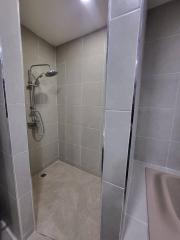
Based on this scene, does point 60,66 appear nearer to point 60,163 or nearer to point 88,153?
point 88,153

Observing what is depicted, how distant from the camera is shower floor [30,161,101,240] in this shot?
41.8 inches

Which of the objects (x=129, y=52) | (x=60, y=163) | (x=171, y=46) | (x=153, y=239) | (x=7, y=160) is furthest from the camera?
(x=60, y=163)

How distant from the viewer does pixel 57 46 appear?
1.89 meters

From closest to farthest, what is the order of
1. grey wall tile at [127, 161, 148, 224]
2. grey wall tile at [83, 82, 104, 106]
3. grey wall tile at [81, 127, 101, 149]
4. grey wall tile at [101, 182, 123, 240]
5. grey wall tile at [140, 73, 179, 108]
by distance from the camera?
grey wall tile at [101, 182, 123, 240] → grey wall tile at [127, 161, 148, 224] → grey wall tile at [140, 73, 179, 108] → grey wall tile at [83, 82, 104, 106] → grey wall tile at [81, 127, 101, 149]

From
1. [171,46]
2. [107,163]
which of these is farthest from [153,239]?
[171,46]

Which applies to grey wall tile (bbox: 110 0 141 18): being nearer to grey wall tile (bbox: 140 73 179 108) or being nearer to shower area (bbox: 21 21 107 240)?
grey wall tile (bbox: 140 73 179 108)

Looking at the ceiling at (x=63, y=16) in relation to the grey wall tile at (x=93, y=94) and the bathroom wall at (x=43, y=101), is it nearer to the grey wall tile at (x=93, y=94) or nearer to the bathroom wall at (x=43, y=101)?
the bathroom wall at (x=43, y=101)

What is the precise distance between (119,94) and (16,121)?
0.73 meters

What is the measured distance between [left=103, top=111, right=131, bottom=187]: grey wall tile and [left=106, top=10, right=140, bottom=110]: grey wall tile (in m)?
0.04

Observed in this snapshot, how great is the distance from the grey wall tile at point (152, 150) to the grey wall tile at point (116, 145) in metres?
0.86

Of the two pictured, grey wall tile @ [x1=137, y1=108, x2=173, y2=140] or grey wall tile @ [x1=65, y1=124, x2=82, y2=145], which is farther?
grey wall tile @ [x1=65, y1=124, x2=82, y2=145]

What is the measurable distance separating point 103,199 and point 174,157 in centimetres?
92

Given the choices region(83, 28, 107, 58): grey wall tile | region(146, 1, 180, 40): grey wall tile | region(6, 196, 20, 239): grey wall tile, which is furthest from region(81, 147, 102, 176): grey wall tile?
region(146, 1, 180, 40): grey wall tile

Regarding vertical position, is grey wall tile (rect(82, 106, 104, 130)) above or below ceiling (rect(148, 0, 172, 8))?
below
